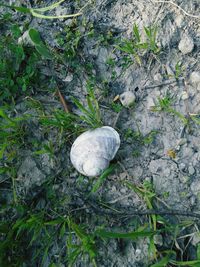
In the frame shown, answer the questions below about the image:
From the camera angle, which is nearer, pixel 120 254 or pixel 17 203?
pixel 120 254

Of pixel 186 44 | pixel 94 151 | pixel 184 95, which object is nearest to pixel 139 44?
pixel 186 44

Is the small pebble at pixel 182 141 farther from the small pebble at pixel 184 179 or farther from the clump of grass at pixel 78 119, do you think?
the clump of grass at pixel 78 119

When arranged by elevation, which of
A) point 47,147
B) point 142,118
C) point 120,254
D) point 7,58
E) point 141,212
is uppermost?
point 7,58

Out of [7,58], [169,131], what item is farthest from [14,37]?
[169,131]

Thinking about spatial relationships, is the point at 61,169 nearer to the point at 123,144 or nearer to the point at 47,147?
the point at 47,147

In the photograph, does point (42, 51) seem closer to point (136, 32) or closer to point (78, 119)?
point (78, 119)

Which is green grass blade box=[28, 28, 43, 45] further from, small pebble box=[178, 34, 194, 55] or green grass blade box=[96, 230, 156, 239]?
green grass blade box=[96, 230, 156, 239]

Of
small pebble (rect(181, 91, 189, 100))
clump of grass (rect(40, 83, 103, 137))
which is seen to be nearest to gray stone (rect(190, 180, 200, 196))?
small pebble (rect(181, 91, 189, 100))
